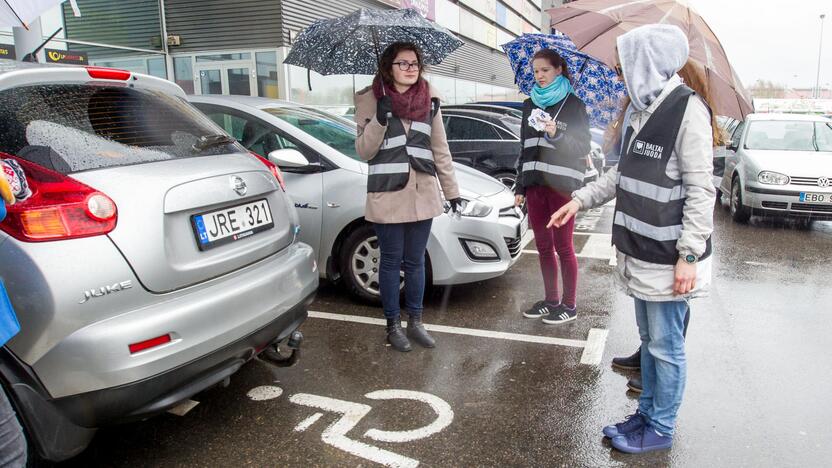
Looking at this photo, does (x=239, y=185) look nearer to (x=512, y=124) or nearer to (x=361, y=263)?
(x=361, y=263)

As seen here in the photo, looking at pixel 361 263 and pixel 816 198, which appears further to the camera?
pixel 816 198

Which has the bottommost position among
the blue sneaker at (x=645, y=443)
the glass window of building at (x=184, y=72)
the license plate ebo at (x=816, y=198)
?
the blue sneaker at (x=645, y=443)

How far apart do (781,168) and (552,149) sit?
5.15 metres

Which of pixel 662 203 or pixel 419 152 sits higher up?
pixel 419 152

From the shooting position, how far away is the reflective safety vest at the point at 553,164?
13.1ft

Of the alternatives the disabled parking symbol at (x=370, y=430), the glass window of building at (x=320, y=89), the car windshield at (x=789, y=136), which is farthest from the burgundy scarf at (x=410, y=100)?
the glass window of building at (x=320, y=89)

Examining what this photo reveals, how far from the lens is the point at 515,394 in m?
3.27

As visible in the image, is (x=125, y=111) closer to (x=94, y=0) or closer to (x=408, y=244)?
(x=408, y=244)

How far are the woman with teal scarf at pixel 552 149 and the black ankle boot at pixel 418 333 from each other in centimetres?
105

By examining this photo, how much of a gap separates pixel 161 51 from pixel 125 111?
44.0 ft

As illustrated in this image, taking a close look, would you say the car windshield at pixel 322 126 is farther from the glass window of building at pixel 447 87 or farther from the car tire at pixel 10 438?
the glass window of building at pixel 447 87

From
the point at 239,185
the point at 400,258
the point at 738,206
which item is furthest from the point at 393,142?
the point at 738,206

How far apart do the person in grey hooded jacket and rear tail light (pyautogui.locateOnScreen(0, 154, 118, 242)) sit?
2.06 metres

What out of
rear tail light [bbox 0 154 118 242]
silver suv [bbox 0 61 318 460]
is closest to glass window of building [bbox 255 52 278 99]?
silver suv [bbox 0 61 318 460]
